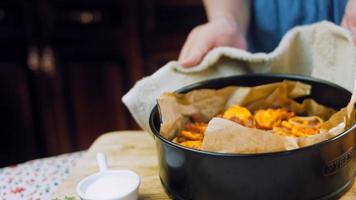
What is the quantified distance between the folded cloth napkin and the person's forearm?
0.11m

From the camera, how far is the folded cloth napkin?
0.80 meters

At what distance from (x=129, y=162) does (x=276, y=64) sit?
0.94ft

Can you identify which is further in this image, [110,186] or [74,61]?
[74,61]

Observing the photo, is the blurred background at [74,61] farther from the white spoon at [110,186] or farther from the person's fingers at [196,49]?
the white spoon at [110,186]

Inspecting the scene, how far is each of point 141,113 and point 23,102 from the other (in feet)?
2.89

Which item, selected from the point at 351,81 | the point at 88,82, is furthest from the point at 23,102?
the point at 351,81

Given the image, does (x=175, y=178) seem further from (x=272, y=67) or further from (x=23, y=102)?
→ (x=23, y=102)

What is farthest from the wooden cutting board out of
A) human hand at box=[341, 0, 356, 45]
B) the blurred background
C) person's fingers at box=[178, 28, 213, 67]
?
the blurred background

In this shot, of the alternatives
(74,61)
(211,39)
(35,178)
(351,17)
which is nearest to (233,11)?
(211,39)

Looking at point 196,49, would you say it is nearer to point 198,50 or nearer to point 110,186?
point 198,50

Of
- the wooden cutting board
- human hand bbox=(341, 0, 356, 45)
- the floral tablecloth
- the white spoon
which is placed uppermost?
human hand bbox=(341, 0, 356, 45)

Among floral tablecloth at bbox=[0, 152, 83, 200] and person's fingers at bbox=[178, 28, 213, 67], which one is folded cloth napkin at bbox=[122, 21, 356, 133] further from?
floral tablecloth at bbox=[0, 152, 83, 200]

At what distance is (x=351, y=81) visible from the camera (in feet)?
2.59

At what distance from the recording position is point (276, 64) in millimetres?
832
